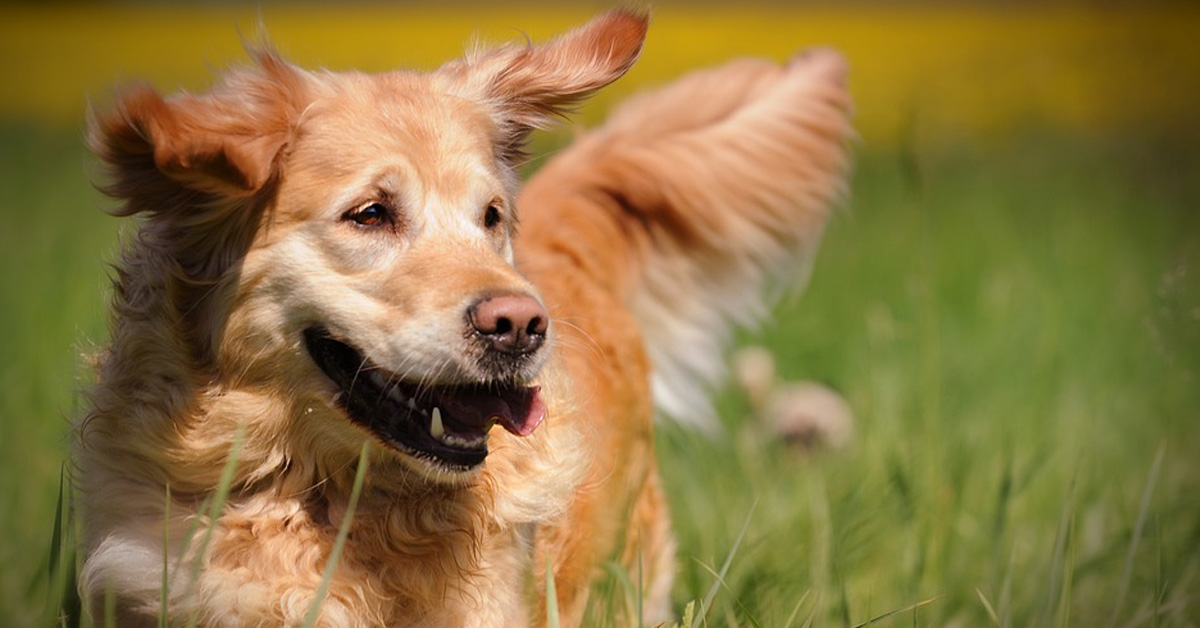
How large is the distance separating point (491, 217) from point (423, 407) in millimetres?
492

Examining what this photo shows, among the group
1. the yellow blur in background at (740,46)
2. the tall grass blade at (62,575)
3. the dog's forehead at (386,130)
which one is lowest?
the yellow blur in background at (740,46)

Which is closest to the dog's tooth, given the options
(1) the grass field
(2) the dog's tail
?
(1) the grass field

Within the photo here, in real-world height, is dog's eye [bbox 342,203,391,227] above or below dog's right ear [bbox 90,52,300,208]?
below

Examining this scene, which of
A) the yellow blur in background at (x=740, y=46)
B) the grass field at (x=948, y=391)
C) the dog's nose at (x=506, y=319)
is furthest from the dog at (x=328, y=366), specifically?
the yellow blur in background at (x=740, y=46)

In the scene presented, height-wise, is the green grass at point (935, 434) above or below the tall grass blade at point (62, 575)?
below

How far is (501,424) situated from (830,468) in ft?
7.05

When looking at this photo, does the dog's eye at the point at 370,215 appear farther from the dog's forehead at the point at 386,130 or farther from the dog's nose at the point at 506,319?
the dog's nose at the point at 506,319

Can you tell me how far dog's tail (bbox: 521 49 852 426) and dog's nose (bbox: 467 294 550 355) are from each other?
160cm

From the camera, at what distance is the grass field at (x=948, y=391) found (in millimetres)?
3086

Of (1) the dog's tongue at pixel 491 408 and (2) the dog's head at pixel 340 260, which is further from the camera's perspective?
(1) the dog's tongue at pixel 491 408

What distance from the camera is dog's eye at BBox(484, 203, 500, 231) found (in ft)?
8.65

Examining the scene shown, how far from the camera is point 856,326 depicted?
5.75m

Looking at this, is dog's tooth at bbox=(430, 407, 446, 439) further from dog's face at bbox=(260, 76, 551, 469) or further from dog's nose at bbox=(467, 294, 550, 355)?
dog's nose at bbox=(467, 294, 550, 355)

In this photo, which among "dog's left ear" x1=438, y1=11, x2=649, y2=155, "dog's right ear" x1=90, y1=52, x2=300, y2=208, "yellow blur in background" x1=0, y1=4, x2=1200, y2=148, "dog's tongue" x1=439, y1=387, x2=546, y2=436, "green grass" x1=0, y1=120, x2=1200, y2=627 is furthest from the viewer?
"yellow blur in background" x1=0, y1=4, x2=1200, y2=148
